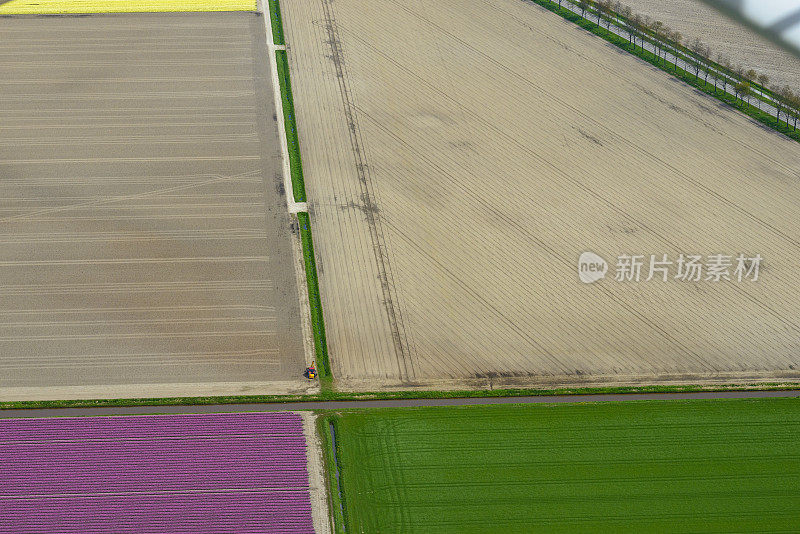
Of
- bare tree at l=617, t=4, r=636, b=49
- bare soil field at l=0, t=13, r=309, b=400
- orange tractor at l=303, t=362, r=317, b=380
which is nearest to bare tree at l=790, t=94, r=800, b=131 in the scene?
bare tree at l=617, t=4, r=636, b=49

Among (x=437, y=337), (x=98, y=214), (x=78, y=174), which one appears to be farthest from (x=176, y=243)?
(x=437, y=337)

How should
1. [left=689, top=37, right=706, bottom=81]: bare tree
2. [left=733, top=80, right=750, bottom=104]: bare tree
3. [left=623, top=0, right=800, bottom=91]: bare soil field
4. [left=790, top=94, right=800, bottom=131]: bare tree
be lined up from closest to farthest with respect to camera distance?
[left=790, top=94, right=800, bottom=131]: bare tree
[left=733, top=80, right=750, bottom=104]: bare tree
[left=689, top=37, right=706, bottom=81]: bare tree
[left=623, top=0, right=800, bottom=91]: bare soil field

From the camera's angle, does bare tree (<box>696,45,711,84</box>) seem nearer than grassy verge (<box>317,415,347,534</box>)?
No

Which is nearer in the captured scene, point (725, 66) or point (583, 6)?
point (725, 66)

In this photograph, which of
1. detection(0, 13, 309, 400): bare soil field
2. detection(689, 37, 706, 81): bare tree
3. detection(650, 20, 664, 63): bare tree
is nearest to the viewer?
detection(0, 13, 309, 400): bare soil field

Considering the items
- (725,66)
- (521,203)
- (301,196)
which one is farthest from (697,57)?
(301,196)

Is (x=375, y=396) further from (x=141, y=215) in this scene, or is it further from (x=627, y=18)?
(x=627, y=18)

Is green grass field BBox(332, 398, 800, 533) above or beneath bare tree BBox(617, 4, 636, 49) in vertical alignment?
beneath

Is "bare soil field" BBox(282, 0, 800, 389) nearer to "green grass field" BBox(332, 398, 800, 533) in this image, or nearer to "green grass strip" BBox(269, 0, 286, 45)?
"green grass strip" BBox(269, 0, 286, 45)

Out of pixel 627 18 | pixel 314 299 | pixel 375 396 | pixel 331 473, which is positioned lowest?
pixel 331 473
